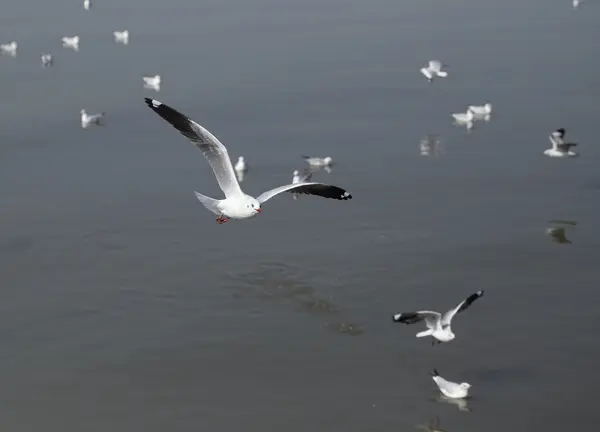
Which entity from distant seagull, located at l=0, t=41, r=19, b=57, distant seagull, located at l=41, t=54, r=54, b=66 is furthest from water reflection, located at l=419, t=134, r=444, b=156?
distant seagull, located at l=0, t=41, r=19, b=57

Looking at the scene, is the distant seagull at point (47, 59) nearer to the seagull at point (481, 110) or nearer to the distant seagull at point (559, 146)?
the seagull at point (481, 110)

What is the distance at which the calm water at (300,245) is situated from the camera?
12672 millimetres

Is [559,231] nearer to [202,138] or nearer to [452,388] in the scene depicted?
[452,388]

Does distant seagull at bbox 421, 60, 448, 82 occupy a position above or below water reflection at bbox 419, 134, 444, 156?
above

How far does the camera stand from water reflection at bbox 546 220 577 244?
656 inches

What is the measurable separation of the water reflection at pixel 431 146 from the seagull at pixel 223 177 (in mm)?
8046

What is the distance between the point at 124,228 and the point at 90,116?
234 inches

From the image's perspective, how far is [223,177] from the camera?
12.7 m

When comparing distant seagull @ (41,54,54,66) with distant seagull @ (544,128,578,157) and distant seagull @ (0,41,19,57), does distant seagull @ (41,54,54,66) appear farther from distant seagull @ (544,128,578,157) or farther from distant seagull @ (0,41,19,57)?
distant seagull @ (544,128,578,157)

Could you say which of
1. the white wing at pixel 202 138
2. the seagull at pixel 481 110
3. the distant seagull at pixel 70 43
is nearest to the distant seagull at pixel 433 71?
the seagull at pixel 481 110

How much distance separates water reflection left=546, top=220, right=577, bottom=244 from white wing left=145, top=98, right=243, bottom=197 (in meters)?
6.10

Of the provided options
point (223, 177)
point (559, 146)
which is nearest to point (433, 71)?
point (559, 146)

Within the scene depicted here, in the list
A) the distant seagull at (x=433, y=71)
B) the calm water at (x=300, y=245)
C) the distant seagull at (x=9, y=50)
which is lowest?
the calm water at (x=300, y=245)

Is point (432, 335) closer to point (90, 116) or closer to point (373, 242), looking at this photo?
point (373, 242)
